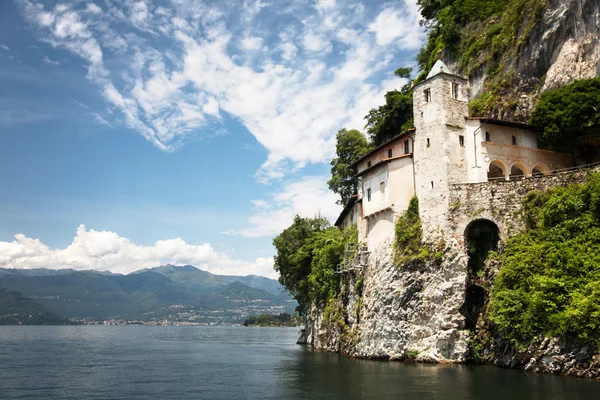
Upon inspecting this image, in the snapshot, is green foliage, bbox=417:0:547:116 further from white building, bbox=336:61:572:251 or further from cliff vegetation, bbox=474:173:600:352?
cliff vegetation, bbox=474:173:600:352

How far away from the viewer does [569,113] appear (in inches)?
1499

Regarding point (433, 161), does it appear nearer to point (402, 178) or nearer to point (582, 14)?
point (402, 178)

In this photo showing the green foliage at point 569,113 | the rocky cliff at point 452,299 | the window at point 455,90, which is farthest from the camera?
the window at point 455,90

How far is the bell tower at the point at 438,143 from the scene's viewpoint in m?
39.8

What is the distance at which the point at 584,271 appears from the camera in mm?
29406

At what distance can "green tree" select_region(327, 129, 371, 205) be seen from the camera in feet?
230

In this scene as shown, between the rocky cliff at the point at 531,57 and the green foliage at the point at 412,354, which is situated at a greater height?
the rocky cliff at the point at 531,57

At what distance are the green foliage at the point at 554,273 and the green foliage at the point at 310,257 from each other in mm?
20306

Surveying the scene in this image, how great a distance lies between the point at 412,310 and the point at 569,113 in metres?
19.2

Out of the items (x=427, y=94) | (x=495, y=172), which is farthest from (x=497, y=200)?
(x=427, y=94)

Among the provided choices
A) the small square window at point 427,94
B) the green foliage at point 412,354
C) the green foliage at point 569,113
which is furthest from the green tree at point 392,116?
the green foliage at point 412,354

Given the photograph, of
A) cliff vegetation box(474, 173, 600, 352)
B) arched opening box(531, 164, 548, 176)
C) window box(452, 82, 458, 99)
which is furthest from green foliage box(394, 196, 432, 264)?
arched opening box(531, 164, 548, 176)

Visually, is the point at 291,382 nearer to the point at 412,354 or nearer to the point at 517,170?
the point at 412,354

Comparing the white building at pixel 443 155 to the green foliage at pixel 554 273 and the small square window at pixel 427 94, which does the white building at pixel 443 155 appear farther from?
the green foliage at pixel 554 273
